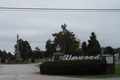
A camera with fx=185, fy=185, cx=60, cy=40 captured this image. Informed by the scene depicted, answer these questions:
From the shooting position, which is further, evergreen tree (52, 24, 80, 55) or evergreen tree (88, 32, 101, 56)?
evergreen tree (88, 32, 101, 56)

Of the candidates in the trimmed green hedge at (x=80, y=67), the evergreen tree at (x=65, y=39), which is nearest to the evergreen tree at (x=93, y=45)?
the evergreen tree at (x=65, y=39)

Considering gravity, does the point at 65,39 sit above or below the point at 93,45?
above

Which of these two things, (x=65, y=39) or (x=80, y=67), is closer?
(x=80, y=67)

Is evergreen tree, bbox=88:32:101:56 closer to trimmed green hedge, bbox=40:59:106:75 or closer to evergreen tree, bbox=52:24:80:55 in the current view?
evergreen tree, bbox=52:24:80:55

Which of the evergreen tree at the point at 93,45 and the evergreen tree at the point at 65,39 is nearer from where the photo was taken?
the evergreen tree at the point at 65,39

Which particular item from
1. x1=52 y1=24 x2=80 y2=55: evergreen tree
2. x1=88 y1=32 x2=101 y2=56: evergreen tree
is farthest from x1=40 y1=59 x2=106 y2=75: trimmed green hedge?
x1=88 y1=32 x2=101 y2=56: evergreen tree

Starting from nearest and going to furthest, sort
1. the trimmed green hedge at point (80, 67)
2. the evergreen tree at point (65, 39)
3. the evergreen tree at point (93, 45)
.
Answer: the trimmed green hedge at point (80, 67) → the evergreen tree at point (65, 39) → the evergreen tree at point (93, 45)

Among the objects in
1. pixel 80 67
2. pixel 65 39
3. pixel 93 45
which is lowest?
pixel 80 67

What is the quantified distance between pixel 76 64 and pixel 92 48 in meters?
41.9

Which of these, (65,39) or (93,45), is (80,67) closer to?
(65,39)

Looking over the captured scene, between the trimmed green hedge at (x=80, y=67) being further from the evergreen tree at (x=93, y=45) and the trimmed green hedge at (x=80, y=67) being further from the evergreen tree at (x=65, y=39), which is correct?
the evergreen tree at (x=93, y=45)

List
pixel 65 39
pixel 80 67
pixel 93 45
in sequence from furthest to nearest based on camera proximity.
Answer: pixel 93 45, pixel 65 39, pixel 80 67

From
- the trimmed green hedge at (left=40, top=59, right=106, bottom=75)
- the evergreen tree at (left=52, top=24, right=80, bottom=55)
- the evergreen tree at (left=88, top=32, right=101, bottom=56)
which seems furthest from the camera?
the evergreen tree at (left=88, top=32, right=101, bottom=56)

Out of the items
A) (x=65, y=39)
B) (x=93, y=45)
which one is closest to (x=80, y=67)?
(x=65, y=39)
